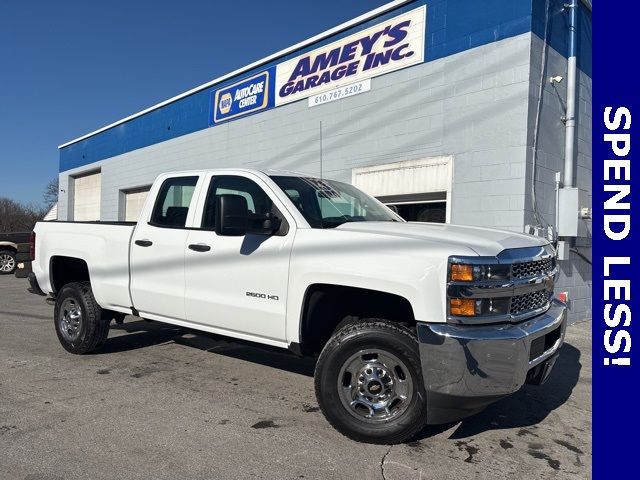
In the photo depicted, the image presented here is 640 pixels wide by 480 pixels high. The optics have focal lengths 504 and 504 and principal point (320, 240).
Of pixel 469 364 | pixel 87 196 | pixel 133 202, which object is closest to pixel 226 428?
pixel 469 364

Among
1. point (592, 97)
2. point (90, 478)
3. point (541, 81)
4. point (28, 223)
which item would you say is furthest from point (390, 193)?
point (28, 223)

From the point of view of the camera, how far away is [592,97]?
9.24 meters

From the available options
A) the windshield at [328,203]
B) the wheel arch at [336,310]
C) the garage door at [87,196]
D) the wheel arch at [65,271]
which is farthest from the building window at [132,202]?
the wheel arch at [336,310]

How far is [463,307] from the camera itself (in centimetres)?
316

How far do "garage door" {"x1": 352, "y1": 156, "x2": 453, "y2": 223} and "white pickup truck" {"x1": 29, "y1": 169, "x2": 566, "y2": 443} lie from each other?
13.7 feet

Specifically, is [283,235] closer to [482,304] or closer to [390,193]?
[482,304]

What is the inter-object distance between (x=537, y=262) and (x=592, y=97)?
713cm

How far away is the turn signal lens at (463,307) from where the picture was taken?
3.16m

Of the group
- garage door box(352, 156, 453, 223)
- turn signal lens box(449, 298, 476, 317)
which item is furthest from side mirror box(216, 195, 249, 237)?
garage door box(352, 156, 453, 223)

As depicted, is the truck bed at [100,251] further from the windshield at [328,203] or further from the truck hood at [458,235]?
the truck hood at [458,235]

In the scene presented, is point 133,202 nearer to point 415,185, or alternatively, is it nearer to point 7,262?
point 7,262

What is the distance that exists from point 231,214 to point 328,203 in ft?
3.27

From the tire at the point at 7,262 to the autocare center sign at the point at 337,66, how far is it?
33.5 ft

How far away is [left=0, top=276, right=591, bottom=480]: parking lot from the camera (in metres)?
3.16
